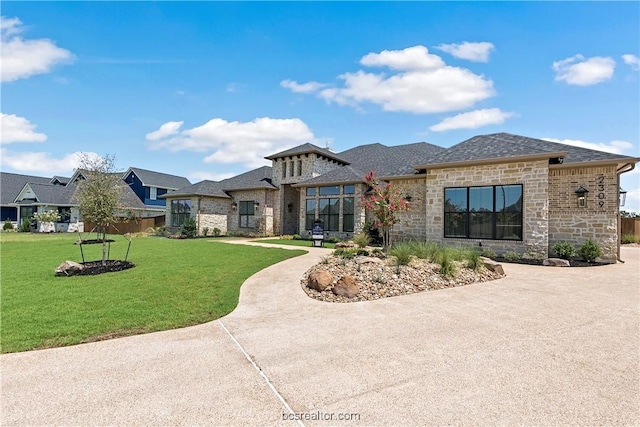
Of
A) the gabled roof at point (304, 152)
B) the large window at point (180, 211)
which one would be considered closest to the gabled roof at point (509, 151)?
the gabled roof at point (304, 152)

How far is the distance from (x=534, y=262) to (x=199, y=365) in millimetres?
12340

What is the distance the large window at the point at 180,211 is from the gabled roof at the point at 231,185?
0.65m

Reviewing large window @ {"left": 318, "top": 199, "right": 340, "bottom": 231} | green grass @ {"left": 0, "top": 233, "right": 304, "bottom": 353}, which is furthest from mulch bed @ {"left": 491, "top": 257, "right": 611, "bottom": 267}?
large window @ {"left": 318, "top": 199, "right": 340, "bottom": 231}

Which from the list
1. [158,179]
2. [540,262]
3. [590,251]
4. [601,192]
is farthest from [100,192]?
[158,179]

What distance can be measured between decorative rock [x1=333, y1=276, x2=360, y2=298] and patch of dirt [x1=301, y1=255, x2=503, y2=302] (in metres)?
0.09

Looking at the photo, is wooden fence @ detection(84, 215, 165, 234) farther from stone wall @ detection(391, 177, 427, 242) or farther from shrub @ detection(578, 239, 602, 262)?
shrub @ detection(578, 239, 602, 262)

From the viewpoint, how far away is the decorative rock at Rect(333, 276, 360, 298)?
22.2 ft

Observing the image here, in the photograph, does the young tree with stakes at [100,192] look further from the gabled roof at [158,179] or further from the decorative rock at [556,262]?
the gabled roof at [158,179]

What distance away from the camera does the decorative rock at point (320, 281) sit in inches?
280

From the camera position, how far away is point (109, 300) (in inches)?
234

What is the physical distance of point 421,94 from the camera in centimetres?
1484

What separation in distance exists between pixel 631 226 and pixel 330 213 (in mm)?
20760

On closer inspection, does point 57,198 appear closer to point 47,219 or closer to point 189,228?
point 47,219

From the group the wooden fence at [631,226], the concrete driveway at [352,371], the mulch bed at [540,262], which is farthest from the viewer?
the wooden fence at [631,226]
